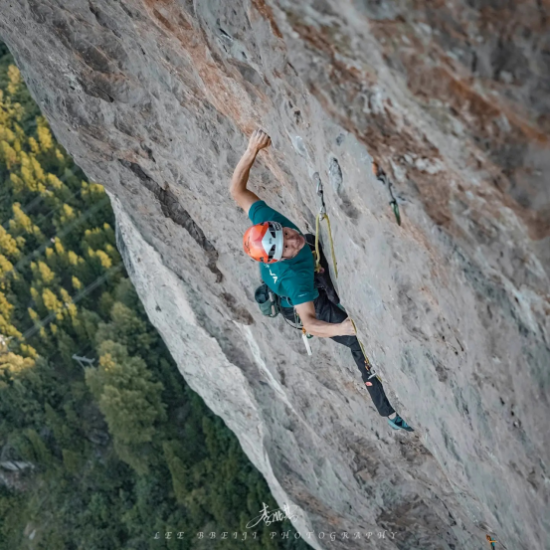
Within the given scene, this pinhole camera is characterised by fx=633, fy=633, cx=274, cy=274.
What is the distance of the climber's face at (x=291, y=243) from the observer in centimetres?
477

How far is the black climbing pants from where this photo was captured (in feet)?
17.7

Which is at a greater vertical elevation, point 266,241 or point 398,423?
point 266,241

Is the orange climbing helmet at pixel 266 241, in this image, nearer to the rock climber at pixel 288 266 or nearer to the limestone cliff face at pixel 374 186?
the rock climber at pixel 288 266

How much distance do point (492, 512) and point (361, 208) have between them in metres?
2.37

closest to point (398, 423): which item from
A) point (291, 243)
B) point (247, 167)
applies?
point (291, 243)

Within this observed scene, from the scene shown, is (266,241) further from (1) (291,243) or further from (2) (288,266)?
(2) (288,266)

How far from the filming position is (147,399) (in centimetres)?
2425

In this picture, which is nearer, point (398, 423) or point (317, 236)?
point (317, 236)

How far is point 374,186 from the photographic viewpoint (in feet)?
10.9

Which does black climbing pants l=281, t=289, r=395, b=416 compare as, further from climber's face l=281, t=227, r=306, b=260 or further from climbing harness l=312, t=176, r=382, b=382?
climber's face l=281, t=227, r=306, b=260

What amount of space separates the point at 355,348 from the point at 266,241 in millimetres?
1442

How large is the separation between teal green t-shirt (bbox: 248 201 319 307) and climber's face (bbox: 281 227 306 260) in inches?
6.9

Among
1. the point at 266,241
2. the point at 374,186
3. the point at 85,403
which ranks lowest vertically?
the point at 85,403

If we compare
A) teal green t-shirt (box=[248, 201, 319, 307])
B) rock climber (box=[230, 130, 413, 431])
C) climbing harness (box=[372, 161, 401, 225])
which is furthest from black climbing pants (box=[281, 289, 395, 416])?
climbing harness (box=[372, 161, 401, 225])
